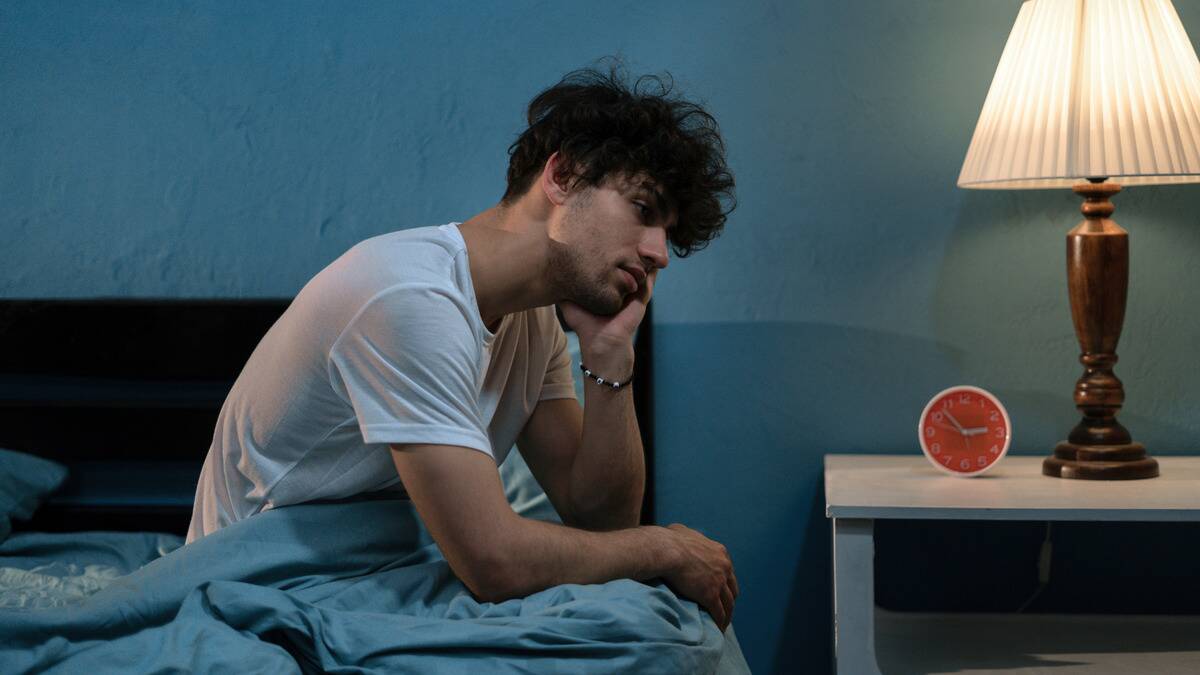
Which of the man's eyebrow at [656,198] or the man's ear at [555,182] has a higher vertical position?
the man's ear at [555,182]

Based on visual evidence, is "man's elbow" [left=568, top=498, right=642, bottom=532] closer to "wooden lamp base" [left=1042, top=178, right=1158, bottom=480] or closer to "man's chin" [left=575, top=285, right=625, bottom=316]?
"man's chin" [left=575, top=285, right=625, bottom=316]

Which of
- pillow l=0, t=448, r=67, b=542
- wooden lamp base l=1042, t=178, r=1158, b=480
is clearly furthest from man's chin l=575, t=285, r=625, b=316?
pillow l=0, t=448, r=67, b=542

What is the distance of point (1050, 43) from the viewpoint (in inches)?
62.2

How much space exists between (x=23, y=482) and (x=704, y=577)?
1.09m

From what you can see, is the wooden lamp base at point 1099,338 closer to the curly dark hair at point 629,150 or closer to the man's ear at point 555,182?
the curly dark hair at point 629,150

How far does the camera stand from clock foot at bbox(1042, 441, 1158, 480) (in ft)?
5.28

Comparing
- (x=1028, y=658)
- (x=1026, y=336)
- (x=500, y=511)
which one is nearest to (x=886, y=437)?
(x=1026, y=336)

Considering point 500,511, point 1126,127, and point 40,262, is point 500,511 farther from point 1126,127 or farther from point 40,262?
point 40,262

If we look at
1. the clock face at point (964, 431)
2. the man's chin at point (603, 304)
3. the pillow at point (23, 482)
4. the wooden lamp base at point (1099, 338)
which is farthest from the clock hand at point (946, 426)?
the pillow at point (23, 482)

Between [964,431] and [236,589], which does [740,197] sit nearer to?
[964,431]

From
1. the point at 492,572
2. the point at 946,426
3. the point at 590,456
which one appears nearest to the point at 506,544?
the point at 492,572

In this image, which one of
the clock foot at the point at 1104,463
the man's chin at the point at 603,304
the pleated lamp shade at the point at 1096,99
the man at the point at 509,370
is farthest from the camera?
the clock foot at the point at 1104,463

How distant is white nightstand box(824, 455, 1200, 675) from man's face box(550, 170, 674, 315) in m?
0.40

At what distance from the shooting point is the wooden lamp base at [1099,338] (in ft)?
5.30
